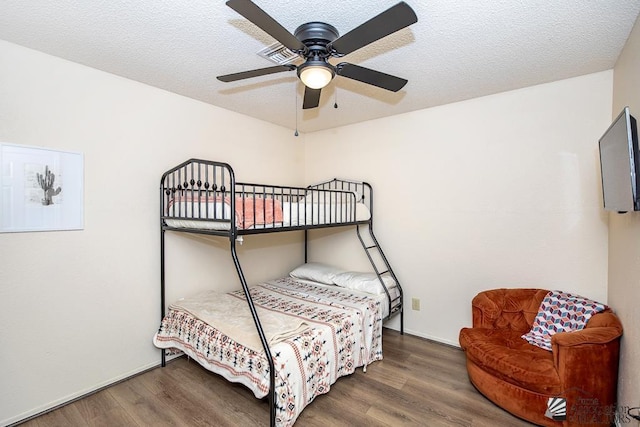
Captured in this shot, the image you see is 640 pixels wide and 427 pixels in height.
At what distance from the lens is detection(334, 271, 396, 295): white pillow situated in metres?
3.03

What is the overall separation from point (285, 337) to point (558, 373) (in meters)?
1.72

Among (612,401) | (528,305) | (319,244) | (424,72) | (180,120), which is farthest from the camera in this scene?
(319,244)

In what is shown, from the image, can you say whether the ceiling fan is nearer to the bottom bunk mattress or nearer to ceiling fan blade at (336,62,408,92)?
ceiling fan blade at (336,62,408,92)

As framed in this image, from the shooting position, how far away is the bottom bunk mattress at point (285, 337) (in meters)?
1.89

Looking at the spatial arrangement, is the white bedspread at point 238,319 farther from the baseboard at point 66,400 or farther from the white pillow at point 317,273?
the white pillow at point 317,273

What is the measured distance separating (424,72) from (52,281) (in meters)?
3.07

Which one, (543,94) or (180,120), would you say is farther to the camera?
(180,120)

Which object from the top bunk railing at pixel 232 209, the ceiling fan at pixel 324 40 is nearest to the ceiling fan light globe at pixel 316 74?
the ceiling fan at pixel 324 40

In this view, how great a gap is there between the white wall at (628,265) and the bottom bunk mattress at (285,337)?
5.23ft

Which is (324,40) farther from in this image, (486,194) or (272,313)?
(486,194)

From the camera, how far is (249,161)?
3.41 m

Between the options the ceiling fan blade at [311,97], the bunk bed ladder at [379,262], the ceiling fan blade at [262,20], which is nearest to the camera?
the ceiling fan blade at [262,20]

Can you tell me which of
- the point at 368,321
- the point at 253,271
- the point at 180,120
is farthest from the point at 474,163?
the point at 180,120

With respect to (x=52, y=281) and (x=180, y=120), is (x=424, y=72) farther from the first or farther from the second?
(x=52, y=281)
